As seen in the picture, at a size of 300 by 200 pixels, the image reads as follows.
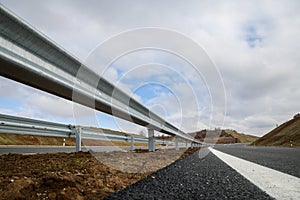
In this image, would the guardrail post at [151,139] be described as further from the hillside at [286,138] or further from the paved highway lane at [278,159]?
the hillside at [286,138]

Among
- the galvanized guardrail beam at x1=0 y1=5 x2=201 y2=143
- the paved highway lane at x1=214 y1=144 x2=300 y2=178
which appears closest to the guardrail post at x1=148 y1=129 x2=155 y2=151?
the paved highway lane at x1=214 y1=144 x2=300 y2=178

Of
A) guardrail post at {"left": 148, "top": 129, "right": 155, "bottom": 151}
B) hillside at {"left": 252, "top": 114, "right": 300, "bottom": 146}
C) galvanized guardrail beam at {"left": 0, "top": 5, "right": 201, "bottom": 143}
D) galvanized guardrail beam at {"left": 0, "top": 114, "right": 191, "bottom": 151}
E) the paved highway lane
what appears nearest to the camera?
galvanized guardrail beam at {"left": 0, "top": 5, "right": 201, "bottom": 143}

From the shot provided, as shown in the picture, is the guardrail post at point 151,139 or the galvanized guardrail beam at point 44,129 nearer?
the galvanized guardrail beam at point 44,129

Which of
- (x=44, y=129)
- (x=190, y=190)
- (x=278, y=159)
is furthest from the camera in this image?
(x=44, y=129)

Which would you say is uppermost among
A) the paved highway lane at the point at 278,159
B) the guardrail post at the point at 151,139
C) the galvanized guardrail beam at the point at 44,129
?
the galvanized guardrail beam at the point at 44,129

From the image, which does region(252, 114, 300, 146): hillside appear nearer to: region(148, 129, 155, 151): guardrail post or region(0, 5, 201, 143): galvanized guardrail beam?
region(148, 129, 155, 151): guardrail post

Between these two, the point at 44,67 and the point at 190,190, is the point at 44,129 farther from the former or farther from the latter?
the point at 190,190

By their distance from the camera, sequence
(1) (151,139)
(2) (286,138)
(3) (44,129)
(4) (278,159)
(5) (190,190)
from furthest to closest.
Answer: (2) (286,138) < (1) (151,139) < (3) (44,129) < (4) (278,159) < (5) (190,190)

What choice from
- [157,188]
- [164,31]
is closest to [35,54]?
[157,188]

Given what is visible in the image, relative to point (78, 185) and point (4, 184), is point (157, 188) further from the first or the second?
point (4, 184)

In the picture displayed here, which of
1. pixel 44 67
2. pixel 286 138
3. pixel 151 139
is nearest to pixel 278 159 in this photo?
pixel 151 139

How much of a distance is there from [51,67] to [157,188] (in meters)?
1.42

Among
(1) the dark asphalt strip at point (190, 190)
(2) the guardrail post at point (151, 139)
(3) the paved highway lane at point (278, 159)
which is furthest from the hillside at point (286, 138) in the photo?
(1) the dark asphalt strip at point (190, 190)

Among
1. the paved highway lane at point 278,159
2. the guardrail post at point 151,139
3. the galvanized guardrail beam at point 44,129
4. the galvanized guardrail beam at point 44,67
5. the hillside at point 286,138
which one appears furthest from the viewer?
the hillside at point 286,138
